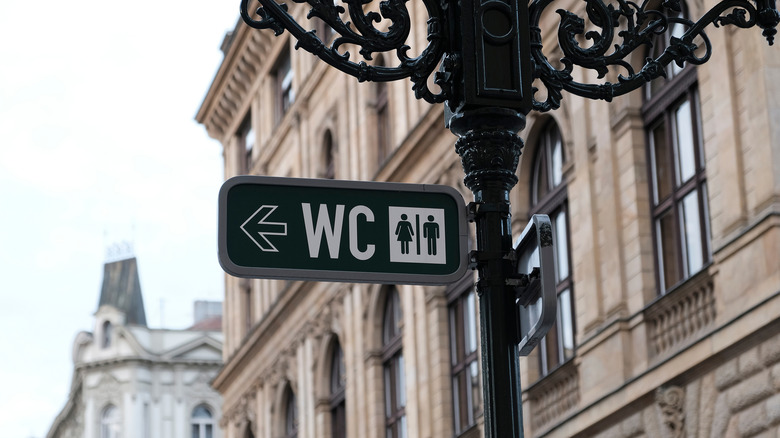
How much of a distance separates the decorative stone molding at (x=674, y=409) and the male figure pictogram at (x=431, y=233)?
44.1 ft

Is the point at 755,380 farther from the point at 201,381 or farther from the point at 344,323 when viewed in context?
the point at 201,381

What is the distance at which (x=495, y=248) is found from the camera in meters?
6.12

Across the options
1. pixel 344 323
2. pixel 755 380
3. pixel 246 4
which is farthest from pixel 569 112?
pixel 246 4

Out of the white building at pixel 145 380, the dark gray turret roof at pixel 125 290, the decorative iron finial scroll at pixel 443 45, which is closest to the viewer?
the decorative iron finial scroll at pixel 443 45

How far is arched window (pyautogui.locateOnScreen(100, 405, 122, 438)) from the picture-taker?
69125 mm

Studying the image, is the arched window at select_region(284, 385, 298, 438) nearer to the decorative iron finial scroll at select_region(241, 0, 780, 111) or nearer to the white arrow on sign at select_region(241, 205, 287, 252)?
the decorative iron finial scroll at select_region(241, 0, 780, 111)

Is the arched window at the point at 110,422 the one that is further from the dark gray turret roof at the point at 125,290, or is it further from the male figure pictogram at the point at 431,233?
the male figure pictogram at the point at 431,233

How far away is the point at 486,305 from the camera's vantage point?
6.04 meters

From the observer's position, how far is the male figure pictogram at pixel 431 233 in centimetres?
615

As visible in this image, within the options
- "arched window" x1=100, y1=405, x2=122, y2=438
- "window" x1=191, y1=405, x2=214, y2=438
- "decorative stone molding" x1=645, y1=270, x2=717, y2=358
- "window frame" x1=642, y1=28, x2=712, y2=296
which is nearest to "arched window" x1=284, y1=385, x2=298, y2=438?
"window frame" x1=642, y1=28, x2=712, y2=296

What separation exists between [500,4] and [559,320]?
57.9 ft

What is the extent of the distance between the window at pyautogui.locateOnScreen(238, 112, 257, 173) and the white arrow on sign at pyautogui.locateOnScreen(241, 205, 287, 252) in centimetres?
3926

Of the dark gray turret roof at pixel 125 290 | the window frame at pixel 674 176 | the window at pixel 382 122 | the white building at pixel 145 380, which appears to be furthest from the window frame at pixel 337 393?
the dark gray turret roof at pixel 125 290

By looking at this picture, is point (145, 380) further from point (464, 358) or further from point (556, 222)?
point (556, 222)
